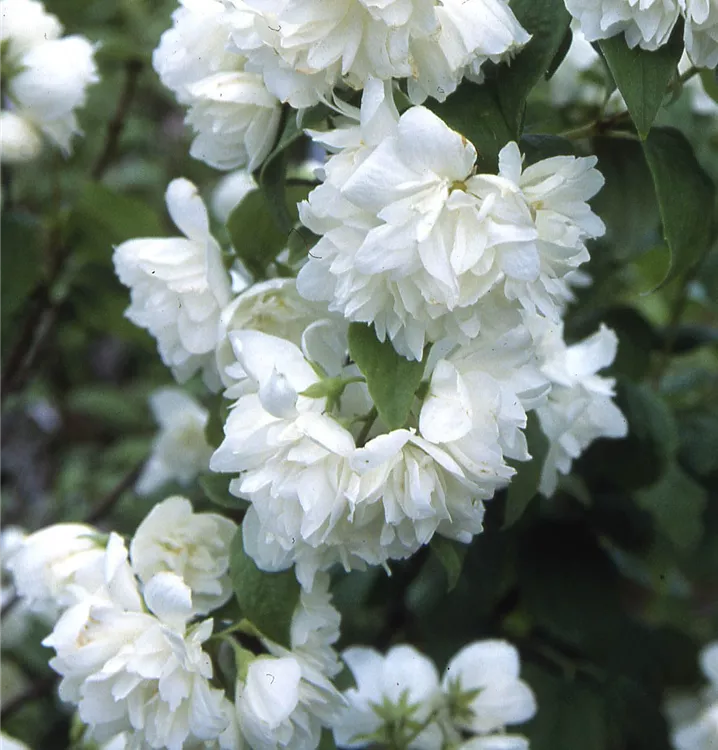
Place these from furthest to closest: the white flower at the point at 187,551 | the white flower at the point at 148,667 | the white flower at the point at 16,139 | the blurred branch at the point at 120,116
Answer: the blurred branch at the point at 120,116
the white flower at the point at 16,139
the white flower at the point at 187,551
the white flower at the point at 148,667

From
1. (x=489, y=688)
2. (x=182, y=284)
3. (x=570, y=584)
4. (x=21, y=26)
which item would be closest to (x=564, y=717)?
(x=570, y=584)

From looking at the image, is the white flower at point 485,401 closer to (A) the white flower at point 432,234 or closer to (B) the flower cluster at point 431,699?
(A) the white flower at point 432,234

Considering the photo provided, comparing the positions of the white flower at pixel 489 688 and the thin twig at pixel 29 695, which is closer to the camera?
the white flower at pixel 489 688

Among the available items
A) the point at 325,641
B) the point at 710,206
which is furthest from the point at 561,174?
the point at 325,641

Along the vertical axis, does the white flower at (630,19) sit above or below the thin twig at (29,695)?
above

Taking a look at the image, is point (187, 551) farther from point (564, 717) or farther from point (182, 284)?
point (564, 717)

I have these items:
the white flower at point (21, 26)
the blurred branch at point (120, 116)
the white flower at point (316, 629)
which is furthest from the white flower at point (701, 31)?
the blurred branch at point (120, 116)

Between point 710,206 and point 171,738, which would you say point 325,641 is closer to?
point 171,738

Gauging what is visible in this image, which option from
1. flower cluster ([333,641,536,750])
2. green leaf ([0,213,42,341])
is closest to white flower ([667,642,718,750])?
flower cluster ([333,641,536,750])
